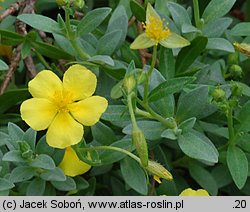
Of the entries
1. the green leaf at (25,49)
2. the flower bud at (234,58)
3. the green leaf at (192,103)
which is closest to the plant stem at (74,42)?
the green leaf at (25,49)

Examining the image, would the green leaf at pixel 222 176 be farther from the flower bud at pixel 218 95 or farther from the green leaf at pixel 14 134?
the green leaf at pixel 14 134

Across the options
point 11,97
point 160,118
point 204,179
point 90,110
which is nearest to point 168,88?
point 160,118

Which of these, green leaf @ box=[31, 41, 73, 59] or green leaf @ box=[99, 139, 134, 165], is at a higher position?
green leaf @ box=[31, 41, 73, 59]

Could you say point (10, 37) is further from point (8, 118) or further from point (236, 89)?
point (236, 89)

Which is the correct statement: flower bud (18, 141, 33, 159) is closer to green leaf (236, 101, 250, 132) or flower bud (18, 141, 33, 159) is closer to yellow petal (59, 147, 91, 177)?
yellow petal (59, 147, 91, 177)

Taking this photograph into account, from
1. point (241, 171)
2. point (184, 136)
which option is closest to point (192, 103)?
point (184, 136)

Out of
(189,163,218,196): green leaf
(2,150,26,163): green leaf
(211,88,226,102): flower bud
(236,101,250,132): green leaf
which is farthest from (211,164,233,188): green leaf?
(2,150,26,163): green leaf

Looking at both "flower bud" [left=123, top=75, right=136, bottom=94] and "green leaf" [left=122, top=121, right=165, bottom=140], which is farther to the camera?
"green leaf" [left=122, top=121, right=165, bottom=140]
